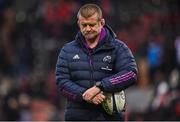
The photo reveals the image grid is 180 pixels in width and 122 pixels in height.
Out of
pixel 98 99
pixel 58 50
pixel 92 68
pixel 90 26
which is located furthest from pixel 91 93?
pixel 58 50

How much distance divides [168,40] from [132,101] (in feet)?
5.01

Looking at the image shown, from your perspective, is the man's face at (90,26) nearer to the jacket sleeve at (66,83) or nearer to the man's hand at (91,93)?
the jacket sleeve at (66,83)

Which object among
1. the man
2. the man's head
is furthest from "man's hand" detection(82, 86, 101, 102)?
the man's head

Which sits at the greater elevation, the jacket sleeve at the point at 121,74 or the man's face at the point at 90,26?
the man's face at the point at 90,26

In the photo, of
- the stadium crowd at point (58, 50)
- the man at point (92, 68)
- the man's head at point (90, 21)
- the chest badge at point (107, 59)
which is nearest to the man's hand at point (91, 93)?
the man at point (92, 68)

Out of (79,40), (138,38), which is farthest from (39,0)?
(79,40)

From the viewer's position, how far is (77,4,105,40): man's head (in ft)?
25.2

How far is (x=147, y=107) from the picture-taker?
14.0 metres

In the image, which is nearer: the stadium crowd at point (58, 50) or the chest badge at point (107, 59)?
the chest badge at point (107, 59)

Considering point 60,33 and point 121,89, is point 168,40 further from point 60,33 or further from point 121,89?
point 121,89

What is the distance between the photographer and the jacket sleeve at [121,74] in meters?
7.67

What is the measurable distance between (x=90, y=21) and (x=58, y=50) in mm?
9401

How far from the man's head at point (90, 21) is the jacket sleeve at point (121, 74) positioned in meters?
0.32

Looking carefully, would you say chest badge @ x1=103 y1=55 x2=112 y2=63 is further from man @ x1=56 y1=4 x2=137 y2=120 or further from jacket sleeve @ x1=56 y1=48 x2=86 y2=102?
jacket sleeve @ x1=56 y1=48 x2=86 y2=102
